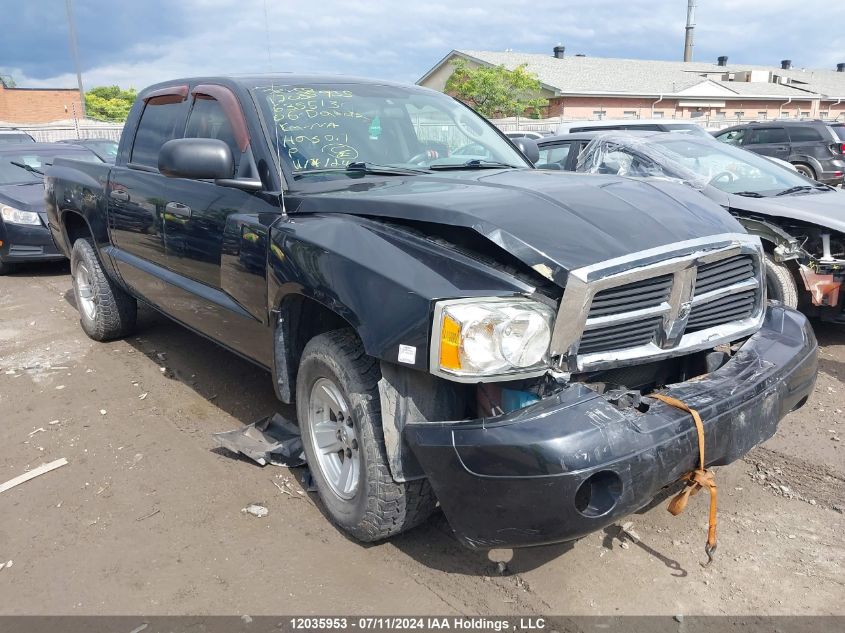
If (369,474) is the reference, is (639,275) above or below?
above

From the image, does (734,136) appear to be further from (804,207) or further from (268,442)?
(268,442)

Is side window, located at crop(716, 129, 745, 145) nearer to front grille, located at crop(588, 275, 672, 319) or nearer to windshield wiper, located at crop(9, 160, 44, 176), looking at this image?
windshield wiper, located at crop(9, 160, 44, 176)

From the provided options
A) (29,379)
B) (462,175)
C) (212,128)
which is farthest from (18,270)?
(462,175)

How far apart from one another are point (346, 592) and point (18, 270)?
8569 mm

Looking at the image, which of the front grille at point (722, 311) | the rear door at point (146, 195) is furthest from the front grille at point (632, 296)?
the rear door at point (146, 195)

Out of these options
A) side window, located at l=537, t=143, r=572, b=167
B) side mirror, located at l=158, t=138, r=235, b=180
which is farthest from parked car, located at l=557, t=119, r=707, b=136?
side mirror, located at l=158, t=138, r=235, b=180

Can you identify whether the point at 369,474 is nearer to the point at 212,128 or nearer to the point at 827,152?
the point at 212,128

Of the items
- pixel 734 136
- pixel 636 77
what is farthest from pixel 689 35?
pixel 734 136

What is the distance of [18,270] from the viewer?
9.34m

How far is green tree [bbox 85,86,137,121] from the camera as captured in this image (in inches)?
2229

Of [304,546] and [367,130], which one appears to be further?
[367,130]

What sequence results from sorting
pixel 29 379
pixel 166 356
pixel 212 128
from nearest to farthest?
1. pixel 212 128
2. pixel 29 379
3. pixel 166 356

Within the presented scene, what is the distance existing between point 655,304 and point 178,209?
2690 mm

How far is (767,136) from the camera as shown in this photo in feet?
53.0
